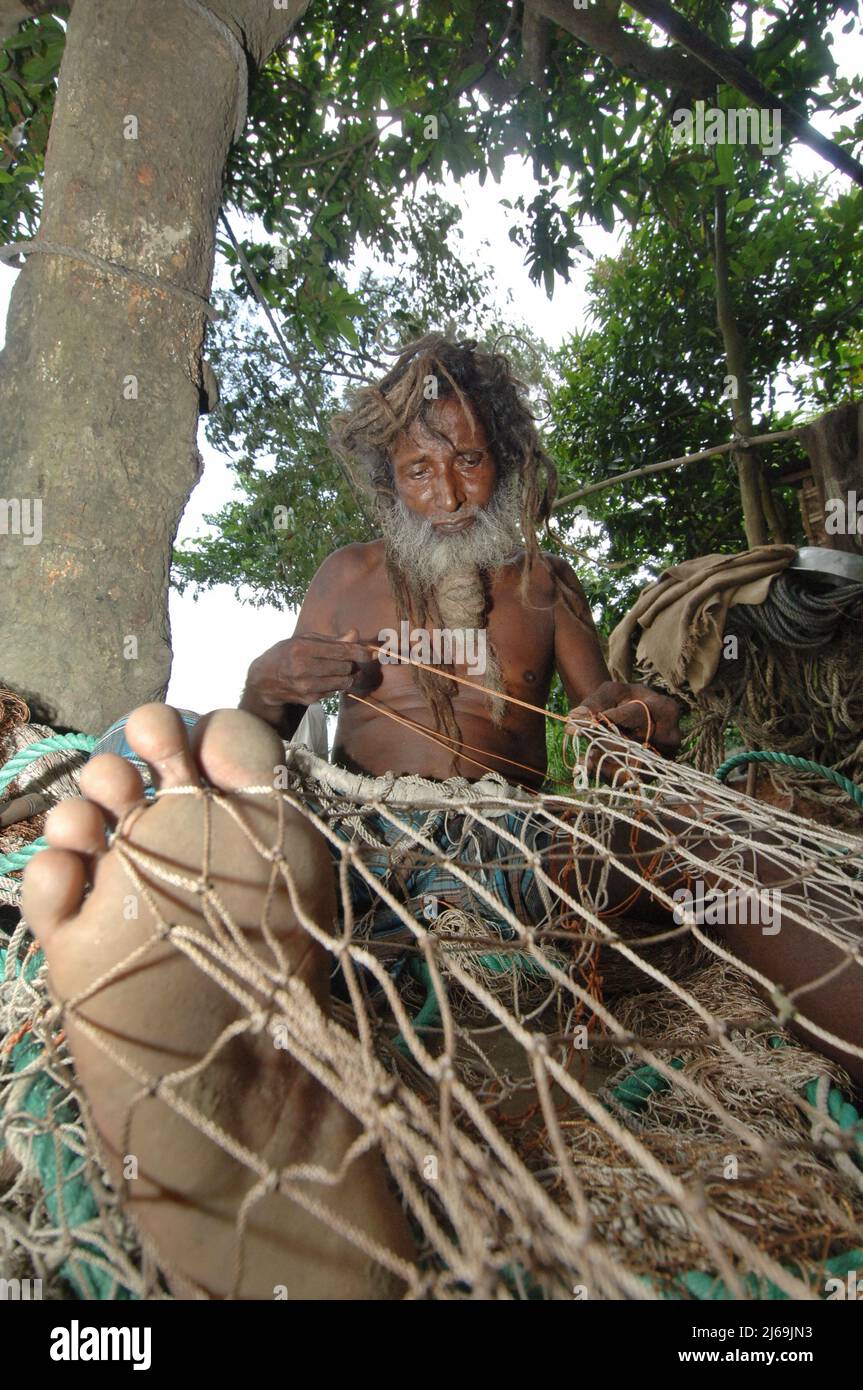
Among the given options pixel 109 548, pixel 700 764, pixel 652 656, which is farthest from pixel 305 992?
pixel 700 764

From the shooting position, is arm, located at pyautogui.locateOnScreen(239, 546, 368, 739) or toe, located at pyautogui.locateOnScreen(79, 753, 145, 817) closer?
toe, located at pyautogui.locateOnScreen(79, 753, 145, 817)

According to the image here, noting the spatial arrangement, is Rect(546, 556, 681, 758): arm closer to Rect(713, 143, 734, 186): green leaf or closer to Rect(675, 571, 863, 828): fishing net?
Rect(675, 571, 863, 828): fishing net

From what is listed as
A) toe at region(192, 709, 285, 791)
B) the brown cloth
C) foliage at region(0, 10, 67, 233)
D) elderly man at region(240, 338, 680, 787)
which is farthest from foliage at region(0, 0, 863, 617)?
toe at region(192, 709, 285, 791)

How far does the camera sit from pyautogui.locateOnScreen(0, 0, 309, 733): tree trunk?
133cm

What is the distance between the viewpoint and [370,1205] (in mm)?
697

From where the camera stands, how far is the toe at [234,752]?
815 millimetres

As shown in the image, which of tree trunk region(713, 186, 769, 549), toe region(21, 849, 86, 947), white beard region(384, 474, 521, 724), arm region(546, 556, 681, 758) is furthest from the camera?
tree trunk region(713, 186, 769, 549)

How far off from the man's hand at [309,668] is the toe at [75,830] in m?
0.76

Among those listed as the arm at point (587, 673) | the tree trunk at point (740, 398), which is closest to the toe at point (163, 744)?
the arm at point (587, 673)

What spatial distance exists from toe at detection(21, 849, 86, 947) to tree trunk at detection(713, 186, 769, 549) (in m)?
4.06

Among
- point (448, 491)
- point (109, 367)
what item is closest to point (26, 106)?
point (109, 367)

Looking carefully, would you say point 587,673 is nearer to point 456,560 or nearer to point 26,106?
point 456,560

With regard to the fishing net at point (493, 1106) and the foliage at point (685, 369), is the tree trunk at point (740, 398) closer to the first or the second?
the foliage at point (685, 369)
